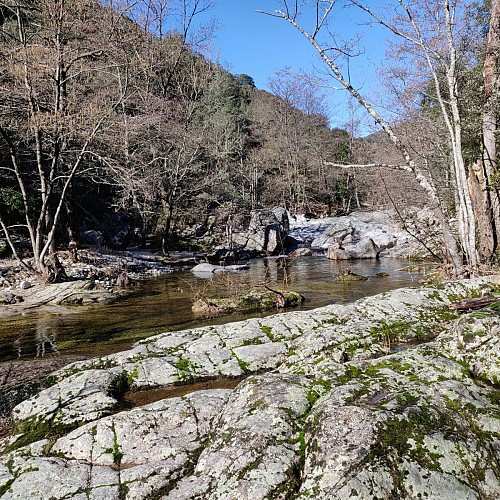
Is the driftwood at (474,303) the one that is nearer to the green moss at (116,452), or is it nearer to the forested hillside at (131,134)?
the green moss at (116,452)

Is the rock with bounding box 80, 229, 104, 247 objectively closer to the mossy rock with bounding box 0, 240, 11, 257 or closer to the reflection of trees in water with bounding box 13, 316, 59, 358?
the mossy rock with bounding box 0, 240, 11, 257

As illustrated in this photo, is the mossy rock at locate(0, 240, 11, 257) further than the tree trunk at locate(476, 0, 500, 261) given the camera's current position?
Yes

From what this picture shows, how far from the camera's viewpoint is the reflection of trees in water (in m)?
8.12

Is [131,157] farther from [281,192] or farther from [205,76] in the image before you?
[281,192]

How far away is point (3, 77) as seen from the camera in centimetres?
1423

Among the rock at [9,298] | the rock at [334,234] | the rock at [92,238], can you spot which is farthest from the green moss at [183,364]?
the rock at [334,234]

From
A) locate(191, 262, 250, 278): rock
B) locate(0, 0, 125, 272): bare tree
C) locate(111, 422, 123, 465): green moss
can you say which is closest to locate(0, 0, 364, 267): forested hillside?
locate(0, 0, 125, 272): bare tree

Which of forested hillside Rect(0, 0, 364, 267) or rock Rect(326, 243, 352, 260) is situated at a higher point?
forested hillside Rect(0, 0, 364, 267)

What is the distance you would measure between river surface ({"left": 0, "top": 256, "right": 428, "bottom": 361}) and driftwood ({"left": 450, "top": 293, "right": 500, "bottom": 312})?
4869mm

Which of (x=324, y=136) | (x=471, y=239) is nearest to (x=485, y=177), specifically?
(x=471, y=239)

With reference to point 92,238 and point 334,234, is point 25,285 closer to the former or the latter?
point 92,238

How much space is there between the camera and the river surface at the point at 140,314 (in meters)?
8.38

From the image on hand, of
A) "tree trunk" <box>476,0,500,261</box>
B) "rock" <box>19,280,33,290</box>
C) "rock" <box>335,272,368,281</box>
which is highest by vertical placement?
"tree trunk" <box>476,0,500,261</box>

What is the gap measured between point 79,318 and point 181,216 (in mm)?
20104
